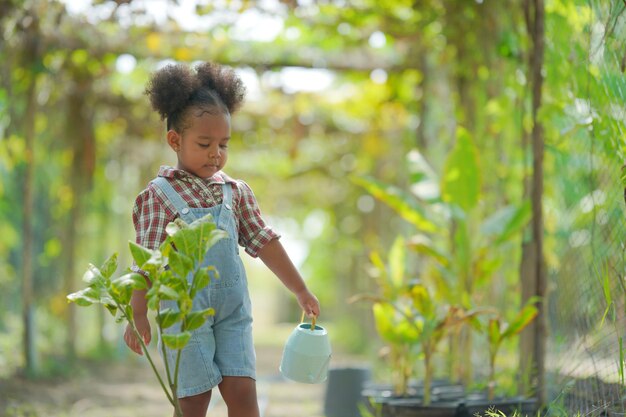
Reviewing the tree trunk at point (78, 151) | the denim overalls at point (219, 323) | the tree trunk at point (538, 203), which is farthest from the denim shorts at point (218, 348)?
the tree trunk at point (78, 151)

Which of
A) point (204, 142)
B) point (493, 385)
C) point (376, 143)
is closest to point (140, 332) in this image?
point (204, 142)

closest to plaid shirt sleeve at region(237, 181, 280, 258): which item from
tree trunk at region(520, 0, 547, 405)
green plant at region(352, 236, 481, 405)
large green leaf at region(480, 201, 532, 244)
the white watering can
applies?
the white watering can

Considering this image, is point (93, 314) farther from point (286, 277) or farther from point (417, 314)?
point (286, 277)

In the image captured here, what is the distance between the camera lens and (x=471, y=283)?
17.9ft

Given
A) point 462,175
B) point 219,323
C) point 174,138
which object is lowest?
point 219,323

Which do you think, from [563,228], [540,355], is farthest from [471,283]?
[540,355]

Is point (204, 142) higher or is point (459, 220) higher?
point (459, 220)

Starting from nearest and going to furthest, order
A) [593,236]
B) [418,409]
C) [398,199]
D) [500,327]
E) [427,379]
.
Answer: [593,236]
[418,409]
[427,379]
[500,327]
[398,199]

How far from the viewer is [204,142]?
2.88 metres

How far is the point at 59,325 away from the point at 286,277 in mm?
8869

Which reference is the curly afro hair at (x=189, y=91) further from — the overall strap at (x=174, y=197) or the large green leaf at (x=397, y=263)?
the large green leaf at (x=397, y=263)

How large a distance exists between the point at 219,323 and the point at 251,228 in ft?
1.20

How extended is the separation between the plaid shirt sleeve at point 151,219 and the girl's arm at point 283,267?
0.39 m

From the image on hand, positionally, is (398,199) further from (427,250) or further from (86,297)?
(86,297)
